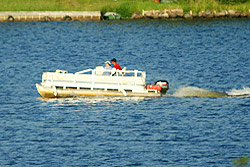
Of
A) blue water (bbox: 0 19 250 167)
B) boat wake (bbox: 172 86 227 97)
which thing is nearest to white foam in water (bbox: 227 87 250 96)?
blue water (bbox: 0 19 250 167)

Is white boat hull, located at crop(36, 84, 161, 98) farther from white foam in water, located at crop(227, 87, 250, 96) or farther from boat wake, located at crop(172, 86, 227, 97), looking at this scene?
white foam in water, located at crop(227, 87, 250, 96)

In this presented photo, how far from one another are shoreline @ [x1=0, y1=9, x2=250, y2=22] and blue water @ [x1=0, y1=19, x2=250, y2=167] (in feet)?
104

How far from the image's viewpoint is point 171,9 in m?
97.6

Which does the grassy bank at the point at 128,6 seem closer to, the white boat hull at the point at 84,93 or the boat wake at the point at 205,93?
the boat wake at the point at 205,93

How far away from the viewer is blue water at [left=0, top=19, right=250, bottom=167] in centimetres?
2508

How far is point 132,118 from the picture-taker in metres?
31.8

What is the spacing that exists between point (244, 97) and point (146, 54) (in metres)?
29.0

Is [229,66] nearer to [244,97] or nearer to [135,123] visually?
[244,97]

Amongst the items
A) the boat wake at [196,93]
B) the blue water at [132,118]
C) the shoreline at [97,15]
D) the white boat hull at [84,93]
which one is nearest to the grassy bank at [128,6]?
the shoreline at [97,15]

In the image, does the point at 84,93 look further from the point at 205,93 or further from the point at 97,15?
the point at 97,15

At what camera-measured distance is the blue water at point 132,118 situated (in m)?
25.1

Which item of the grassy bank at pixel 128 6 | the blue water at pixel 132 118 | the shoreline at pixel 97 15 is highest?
the grassy bank at pixel 128 6

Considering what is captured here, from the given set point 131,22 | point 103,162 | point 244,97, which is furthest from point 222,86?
point 131,22

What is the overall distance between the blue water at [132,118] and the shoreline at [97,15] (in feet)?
104
